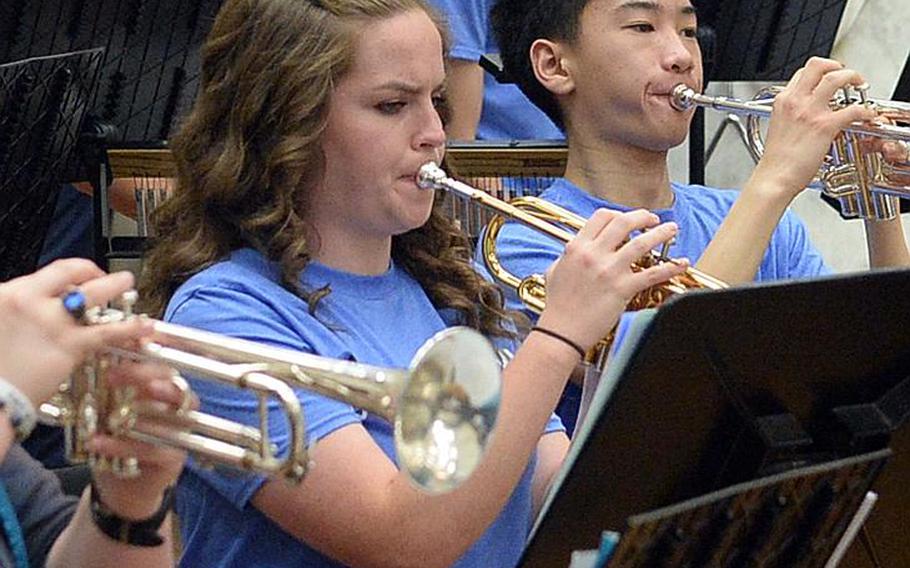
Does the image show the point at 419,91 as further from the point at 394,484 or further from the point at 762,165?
the point at 762,165

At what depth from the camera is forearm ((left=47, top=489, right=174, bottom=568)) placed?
182 centimetres

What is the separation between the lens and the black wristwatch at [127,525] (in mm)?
1816

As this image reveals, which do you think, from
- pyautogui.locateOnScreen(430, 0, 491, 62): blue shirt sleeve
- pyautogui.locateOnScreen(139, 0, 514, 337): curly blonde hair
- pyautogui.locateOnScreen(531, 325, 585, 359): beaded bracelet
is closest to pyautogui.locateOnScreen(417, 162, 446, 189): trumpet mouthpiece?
pyautogui.locateOnScreen(139, 0, 514, 337): curly blonde hair

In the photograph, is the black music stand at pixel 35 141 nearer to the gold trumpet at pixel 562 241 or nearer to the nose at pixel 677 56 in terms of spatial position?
the gold trumpet at pixel 562 241

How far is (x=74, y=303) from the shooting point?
1558mm

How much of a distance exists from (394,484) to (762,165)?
3.22ft

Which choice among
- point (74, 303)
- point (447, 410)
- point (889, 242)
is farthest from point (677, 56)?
point (74, 303)

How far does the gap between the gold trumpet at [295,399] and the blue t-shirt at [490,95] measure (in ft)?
6.24

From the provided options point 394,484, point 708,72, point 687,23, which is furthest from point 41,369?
point 708,72

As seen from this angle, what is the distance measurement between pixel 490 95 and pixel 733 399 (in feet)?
6.64

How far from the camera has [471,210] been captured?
295cm

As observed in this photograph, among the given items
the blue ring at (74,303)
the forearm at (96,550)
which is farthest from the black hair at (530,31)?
the blue ring at (74,303)

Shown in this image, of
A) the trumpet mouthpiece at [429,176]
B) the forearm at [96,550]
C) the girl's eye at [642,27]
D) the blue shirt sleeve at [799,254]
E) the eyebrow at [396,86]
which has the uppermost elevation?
the girl's eye at [642,27]

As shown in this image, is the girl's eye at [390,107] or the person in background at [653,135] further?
the person in background at [653,135]
